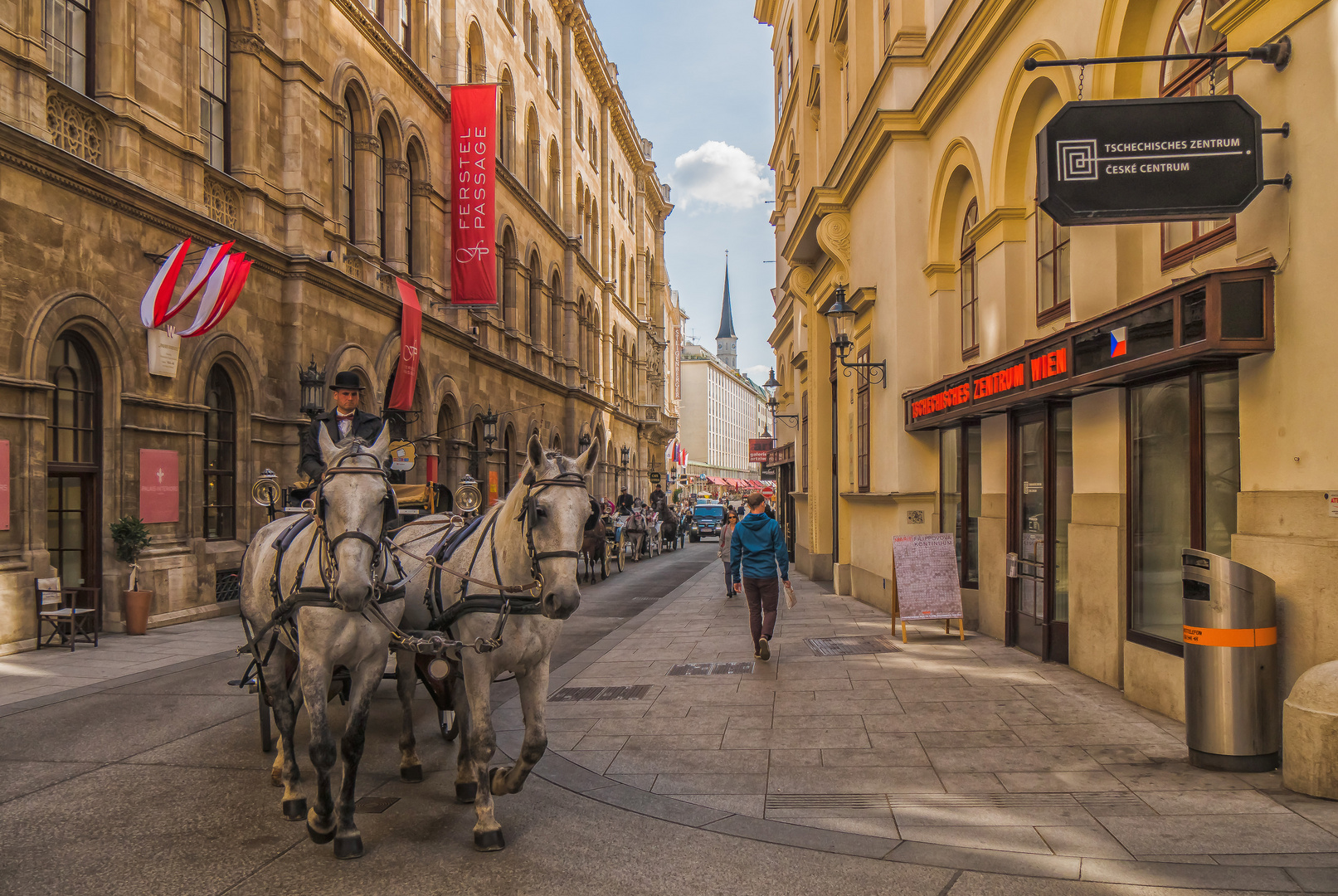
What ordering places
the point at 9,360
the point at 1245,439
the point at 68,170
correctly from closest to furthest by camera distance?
the point at 1245,439 → the point at 9,360 → the point at 68,170

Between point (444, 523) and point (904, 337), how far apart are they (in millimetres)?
9472

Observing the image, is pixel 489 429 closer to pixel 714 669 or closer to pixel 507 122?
pixel 507 122

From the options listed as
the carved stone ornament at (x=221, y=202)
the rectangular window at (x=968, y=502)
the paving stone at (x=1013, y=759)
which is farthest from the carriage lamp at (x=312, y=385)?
the paving stone at (x=1013, y=759)

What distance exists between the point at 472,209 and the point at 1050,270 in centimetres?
1950

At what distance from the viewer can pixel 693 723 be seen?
752 centimetres

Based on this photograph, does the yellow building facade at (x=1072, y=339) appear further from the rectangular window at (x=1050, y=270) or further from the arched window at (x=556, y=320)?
the arched window at (x=556, y=320)

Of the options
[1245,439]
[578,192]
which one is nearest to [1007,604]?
[1245,439]

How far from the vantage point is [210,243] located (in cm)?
1566

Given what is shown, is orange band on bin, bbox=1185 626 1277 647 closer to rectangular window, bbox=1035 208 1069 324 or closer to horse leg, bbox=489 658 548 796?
horse leg, bbox=489 658 548 796

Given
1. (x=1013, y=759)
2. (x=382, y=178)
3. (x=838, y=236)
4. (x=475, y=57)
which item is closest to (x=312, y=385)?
(x=382, y=178)

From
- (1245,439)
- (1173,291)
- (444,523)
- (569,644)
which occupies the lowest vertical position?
(569,644)

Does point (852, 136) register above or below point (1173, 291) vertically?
above

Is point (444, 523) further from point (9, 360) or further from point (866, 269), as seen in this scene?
point (866, 269)

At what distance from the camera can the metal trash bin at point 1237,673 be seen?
19.0 feet
